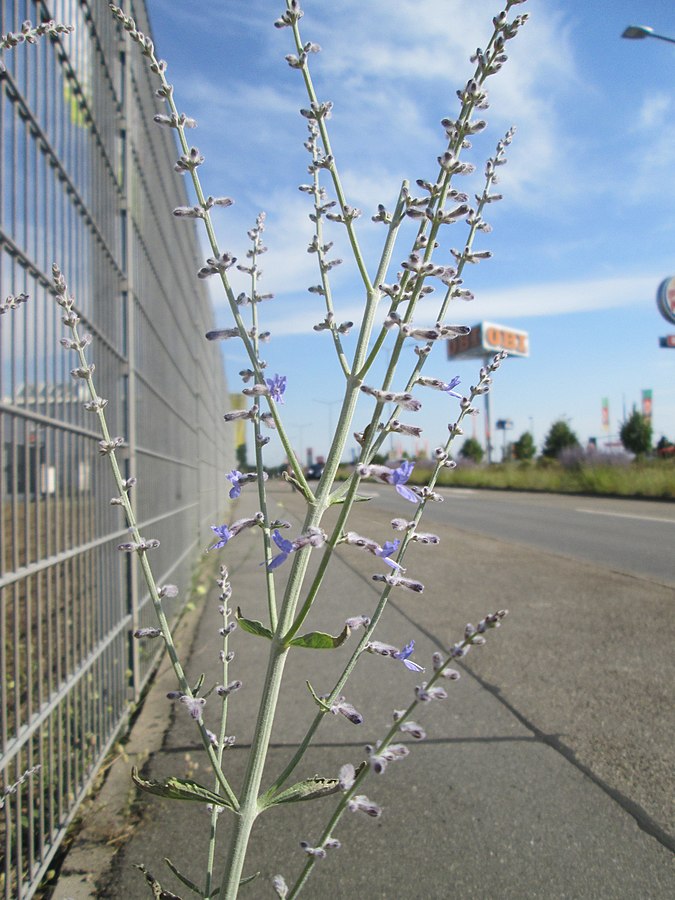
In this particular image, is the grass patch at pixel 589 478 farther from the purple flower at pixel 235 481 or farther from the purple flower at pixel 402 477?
the purple flower at pixel 402 477

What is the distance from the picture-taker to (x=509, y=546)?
11383mm

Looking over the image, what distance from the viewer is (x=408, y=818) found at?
2.88 m

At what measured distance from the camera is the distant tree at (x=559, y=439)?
46.9m

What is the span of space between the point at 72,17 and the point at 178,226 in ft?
15.2

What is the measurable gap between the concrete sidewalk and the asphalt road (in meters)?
2.31

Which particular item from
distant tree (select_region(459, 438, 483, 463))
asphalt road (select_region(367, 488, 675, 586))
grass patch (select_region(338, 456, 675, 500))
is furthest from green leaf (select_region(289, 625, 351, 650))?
distant tree (select_region(459, 438, 483, 463))

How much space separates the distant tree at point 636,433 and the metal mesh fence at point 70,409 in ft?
117

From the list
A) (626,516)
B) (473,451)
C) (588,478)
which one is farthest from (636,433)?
(473,451)

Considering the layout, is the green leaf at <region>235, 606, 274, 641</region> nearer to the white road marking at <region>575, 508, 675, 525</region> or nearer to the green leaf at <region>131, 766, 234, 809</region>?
the green leaf at <region>131, 766, 234, 809</region>

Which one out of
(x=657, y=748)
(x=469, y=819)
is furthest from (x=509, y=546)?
(x=469, y=819)

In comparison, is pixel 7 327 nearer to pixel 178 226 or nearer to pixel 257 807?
pixel 257 807

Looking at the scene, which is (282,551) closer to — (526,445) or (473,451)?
(473,451)

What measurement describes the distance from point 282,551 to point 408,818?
6.98ft

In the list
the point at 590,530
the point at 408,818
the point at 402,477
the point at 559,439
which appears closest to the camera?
the point at 402,477
